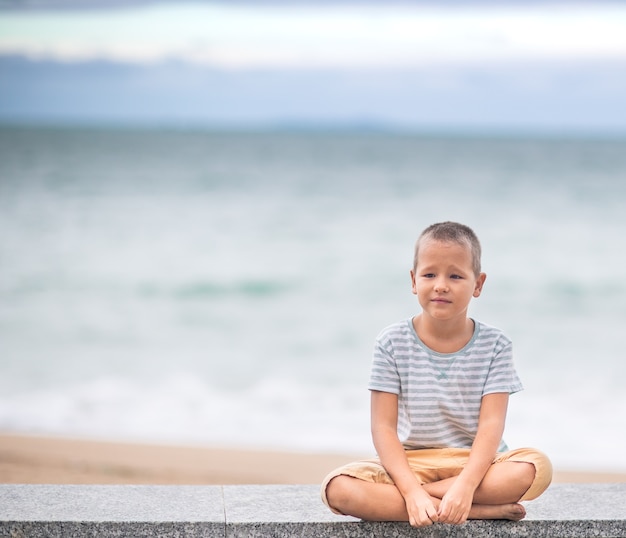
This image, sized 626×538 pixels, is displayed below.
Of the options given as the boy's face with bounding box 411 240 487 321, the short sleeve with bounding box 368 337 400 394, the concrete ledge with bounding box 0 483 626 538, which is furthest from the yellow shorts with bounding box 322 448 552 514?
the boy's face with bounding box 411 240 487 321

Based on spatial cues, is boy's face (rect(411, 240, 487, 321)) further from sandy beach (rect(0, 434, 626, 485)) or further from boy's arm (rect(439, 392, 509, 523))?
sandy beach (rect(0, 434, 626, 485))

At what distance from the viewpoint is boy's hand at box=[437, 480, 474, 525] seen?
2.77 meters

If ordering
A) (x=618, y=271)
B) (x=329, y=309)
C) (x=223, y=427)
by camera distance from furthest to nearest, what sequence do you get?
(x=618, y=271) → (x=329, y=309) → (x=223, y=427)

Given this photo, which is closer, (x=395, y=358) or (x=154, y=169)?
(x=395, y=358)

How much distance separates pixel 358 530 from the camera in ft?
9.63

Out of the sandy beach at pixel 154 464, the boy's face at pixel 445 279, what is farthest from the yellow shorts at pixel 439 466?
the sandy beach at pixel 154 464

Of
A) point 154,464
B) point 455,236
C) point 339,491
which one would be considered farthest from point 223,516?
point 154,464

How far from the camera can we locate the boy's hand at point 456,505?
9.09 ft

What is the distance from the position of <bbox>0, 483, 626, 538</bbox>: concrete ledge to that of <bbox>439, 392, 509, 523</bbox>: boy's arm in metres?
0.16

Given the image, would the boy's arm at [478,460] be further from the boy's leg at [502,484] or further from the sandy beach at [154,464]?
the sandy beach at [154,464]

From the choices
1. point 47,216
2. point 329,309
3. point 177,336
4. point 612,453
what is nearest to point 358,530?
point 612,453

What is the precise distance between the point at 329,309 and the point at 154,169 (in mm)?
24545

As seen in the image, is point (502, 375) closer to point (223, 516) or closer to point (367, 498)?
point (367, 498)

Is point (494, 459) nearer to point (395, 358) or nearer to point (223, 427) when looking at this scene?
point (395, 358)
